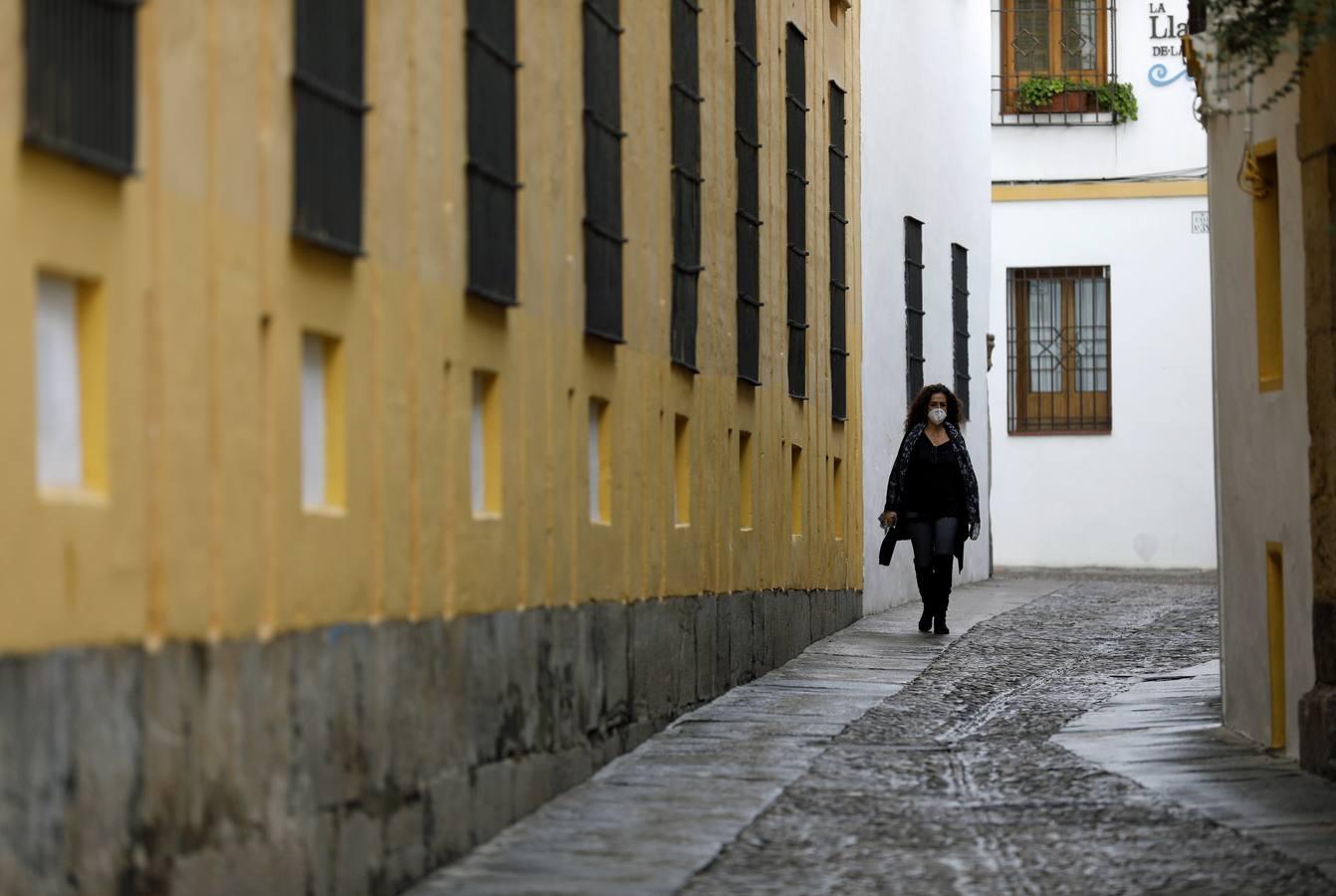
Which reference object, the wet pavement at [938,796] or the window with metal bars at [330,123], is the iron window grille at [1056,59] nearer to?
the wet pavement at [938,796]

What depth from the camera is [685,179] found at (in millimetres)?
14398

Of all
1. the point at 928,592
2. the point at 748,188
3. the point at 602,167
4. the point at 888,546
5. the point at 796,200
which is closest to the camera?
the point at 602,167

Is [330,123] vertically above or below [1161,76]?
below

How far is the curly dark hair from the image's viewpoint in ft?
61.9

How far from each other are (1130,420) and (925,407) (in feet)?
44.7

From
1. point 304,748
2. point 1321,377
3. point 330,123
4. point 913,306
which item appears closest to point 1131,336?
point 913,306

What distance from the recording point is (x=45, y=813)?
595 cm

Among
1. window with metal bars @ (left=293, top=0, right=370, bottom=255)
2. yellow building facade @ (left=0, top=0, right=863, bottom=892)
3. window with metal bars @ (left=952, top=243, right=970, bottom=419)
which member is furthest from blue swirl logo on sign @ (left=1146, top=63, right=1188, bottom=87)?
window with metal bars @ (left=293, top=0, right=370, bottom=255)

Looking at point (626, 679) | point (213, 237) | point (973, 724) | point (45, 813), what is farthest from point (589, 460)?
point (45, 813)

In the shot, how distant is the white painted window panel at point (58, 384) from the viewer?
615 cm

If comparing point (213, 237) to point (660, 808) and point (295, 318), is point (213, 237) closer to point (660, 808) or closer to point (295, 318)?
point (295, 318)

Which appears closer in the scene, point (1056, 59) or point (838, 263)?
point (838, 263)

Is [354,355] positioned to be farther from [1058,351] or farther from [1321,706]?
[1058,351]

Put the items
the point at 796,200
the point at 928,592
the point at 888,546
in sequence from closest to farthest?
the point at 796,200 → the point at 928,592 → the point at 888,546
